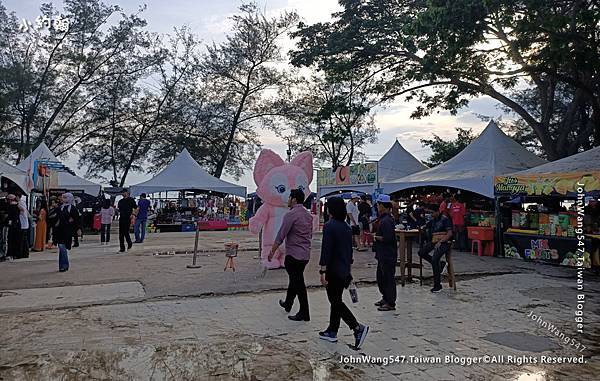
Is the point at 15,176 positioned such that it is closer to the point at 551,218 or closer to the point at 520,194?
the point at 520,194

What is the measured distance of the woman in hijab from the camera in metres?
9.51

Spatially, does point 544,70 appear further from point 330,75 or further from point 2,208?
point 2,208

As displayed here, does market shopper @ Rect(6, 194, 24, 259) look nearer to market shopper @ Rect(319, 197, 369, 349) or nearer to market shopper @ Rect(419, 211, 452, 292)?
market shopper @ Rect(319, 197, 369, 349)

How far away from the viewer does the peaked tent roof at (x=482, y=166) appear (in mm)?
14430

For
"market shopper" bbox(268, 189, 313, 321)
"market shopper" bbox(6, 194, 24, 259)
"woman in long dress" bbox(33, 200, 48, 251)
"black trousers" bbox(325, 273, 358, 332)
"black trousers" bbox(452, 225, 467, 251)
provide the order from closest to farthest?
"black trousers" bbox(325, 273, 358, 332)
"market shopper" bbox(268, 189, 313, 321)
"market shopper" bbox(6, 194, 24, 259)
"woman in long dress" bbox(33, 200, 48, 251)
"black trousers" bbox(452, 225, 467, 251)

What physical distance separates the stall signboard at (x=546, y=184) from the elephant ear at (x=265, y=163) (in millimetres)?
6447

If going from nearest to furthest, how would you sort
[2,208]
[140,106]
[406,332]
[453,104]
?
[406,332], [2,208], [453,104], [140,106]

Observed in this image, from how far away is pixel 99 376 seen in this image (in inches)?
169

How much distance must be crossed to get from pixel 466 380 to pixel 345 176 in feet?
56.2

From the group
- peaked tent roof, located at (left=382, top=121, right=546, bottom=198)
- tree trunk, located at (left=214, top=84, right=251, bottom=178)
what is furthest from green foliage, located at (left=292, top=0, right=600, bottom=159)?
tree trunk, located at (left=214, top=84, right=251, bottom=178)

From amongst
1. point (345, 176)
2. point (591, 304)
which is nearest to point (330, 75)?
point (345, 176)

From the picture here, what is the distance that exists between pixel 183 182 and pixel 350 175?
8.21 metres

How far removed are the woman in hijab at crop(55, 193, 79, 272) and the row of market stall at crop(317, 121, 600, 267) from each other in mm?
8454

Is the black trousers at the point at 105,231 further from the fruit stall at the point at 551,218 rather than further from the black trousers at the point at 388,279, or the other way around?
the fruit stall at the point at 551,218
